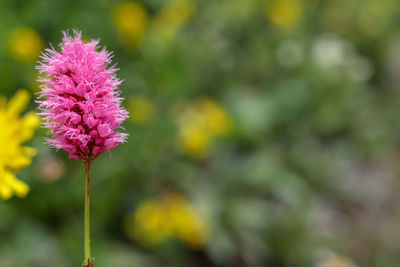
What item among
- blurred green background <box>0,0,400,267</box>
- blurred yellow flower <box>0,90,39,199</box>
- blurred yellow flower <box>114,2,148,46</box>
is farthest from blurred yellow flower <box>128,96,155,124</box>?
blurred yellow flower <box>0,90,39,199</box>

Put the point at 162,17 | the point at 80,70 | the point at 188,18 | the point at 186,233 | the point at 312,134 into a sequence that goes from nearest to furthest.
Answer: the point at 80,70, the point at 186,233, the point at 162,17, the point at 188,18, the point at 312,134

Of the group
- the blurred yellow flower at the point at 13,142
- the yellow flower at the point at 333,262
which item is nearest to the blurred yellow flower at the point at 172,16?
the blurred yellow flower at the point at 13,142

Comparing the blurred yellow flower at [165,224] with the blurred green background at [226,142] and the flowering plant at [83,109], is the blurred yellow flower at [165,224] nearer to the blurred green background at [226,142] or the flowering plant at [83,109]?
the blurred green background at [226,142]

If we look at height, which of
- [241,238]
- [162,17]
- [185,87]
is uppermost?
[162,17]

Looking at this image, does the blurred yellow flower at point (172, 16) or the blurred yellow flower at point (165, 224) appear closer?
the blurred yellow flower at point (165, 224)

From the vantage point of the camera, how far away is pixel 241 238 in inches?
116

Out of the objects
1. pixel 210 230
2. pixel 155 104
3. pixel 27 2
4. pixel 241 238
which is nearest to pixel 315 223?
pixel 241 238

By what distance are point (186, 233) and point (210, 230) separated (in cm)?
26

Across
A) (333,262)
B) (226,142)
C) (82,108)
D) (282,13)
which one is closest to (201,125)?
(226,142)

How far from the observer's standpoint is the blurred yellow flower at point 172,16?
108 inches

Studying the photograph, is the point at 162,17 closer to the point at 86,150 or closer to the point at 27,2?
the point at 27,2

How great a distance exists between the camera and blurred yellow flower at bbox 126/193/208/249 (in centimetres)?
244

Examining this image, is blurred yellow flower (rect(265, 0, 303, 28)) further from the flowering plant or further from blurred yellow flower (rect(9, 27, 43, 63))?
the flowering plant

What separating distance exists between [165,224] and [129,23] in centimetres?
113
